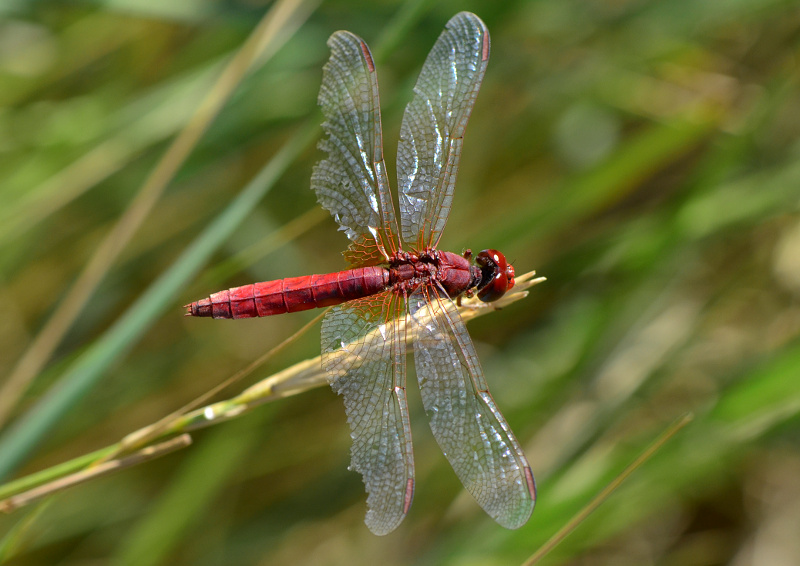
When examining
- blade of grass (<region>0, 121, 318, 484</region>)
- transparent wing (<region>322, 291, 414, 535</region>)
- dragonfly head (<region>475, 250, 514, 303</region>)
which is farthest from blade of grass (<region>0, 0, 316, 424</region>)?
dragonfly head (<region>475, 250, 514, 303</region>)

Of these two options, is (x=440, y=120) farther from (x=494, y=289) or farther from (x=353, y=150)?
(x=494, y=289)

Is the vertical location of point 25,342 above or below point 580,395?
above

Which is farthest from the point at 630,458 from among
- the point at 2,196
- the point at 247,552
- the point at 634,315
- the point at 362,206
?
the point at 2,196

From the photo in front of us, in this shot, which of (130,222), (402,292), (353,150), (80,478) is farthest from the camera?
(402,292)

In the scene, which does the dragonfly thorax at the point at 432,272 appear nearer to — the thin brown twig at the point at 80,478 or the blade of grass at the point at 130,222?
the blade of grass at the point at 130,222

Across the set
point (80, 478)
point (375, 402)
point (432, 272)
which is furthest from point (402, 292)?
point (80, 478)

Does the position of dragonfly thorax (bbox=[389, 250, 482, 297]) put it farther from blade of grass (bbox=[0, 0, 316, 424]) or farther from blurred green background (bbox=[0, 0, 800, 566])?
blade of grass (bbox=[0, 0, 316, 424])

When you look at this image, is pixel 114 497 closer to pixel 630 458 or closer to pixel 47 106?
pixel 47 106
